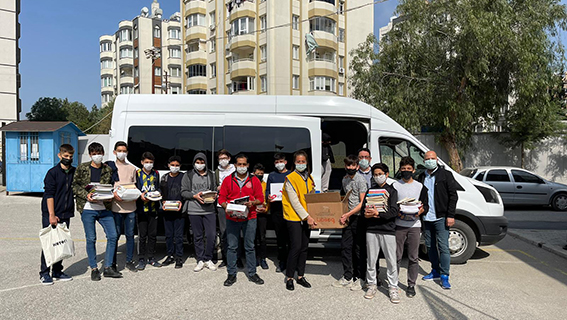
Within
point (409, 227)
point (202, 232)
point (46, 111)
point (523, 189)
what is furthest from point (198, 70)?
point (409, 227)

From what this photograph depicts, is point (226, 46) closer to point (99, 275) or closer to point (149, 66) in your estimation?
point (149, 66)

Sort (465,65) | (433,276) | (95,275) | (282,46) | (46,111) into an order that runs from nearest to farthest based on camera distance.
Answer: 1. (95,275)
2. (433,276)
3. (465,65)
4. (282,46)
5. (46,111)

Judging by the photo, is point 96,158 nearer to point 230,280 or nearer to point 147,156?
point 147,156

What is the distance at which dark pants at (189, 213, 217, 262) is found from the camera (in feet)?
20.3

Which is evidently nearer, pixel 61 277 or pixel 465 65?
pixel 61 277

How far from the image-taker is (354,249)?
5605 mm

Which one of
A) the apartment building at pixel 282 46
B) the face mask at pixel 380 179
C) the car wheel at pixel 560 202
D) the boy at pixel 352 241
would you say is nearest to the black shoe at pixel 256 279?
the boy at pixel 352 241

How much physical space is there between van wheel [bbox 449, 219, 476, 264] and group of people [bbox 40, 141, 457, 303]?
40.1 inches

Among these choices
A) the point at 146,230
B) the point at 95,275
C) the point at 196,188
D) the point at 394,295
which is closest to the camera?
the point at 394,295

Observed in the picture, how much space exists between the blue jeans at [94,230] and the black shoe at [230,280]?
1.78 m

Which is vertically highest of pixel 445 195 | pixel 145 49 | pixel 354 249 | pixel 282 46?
pixel 145 49

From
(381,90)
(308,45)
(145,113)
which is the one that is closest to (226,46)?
(308,45)

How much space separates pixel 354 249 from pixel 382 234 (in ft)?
2.16

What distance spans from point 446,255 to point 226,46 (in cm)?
3760
